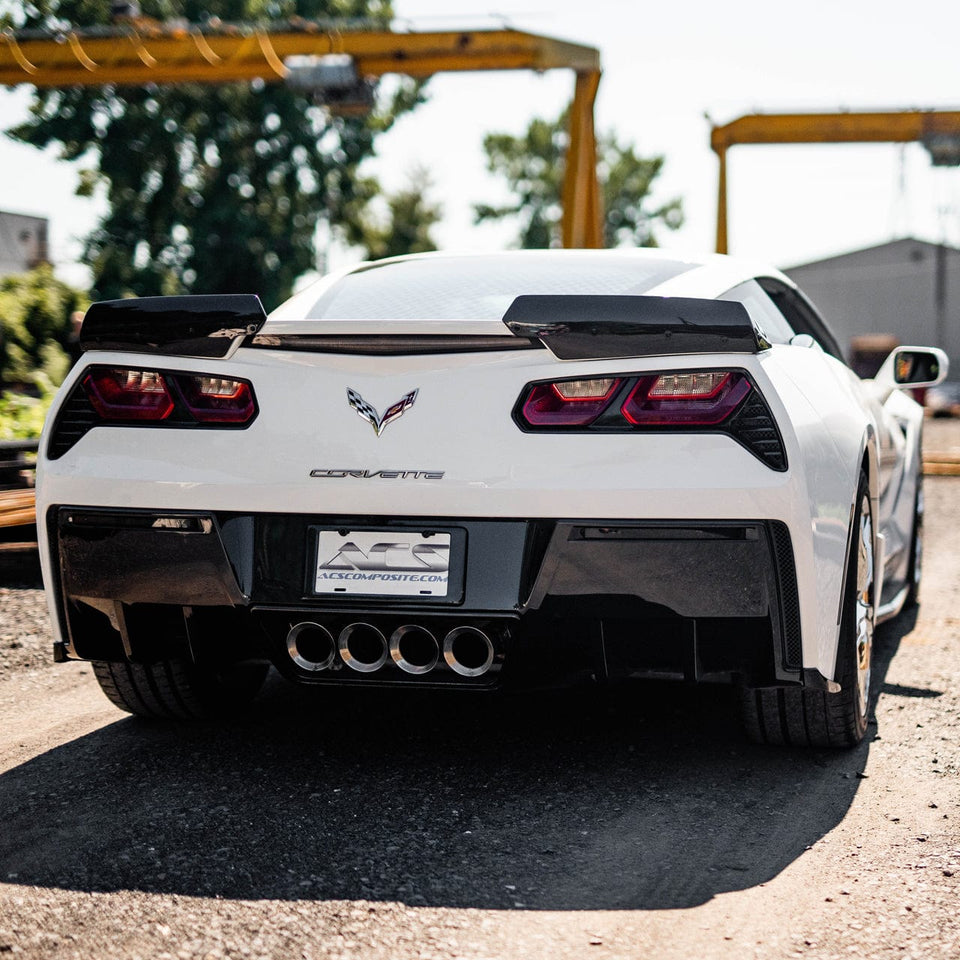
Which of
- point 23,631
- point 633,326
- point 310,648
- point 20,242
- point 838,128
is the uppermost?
point 838,128

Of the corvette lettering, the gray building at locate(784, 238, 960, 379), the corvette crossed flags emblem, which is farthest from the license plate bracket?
the gray building at locate(784, 238, 960, 379)

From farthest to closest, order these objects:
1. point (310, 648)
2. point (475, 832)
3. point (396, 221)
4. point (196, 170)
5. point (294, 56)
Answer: point (396, 221), point (196, 170), point (294, 56), point (310, 648), point (475, 832)

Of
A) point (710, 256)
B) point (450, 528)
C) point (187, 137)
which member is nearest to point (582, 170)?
point (710, 256)

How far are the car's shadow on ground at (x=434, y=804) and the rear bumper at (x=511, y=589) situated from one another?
347mm

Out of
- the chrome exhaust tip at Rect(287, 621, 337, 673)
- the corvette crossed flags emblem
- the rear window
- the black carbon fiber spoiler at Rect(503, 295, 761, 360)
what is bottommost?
the chrome exhaust tip at Rect(287, 621, 337, 673)

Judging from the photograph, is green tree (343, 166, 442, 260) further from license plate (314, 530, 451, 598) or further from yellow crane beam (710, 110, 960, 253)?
license plate (314, 530, 451, 598)

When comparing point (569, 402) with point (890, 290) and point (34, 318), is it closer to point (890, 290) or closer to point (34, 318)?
point (34, 318)

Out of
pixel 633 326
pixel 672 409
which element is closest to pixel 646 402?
pixel 672 409

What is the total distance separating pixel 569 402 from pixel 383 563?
23.1 inches

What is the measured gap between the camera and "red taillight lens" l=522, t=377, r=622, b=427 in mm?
3016

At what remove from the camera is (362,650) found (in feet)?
10.3

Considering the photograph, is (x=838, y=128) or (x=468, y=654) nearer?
(x=468, y=654)

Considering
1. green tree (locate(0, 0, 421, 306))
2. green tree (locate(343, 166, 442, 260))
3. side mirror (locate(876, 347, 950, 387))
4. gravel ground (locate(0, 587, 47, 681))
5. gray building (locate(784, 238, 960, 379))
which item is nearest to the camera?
gravel ground (locate(0, 587, 47, 681))

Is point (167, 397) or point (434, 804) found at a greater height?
point (167, 397)
